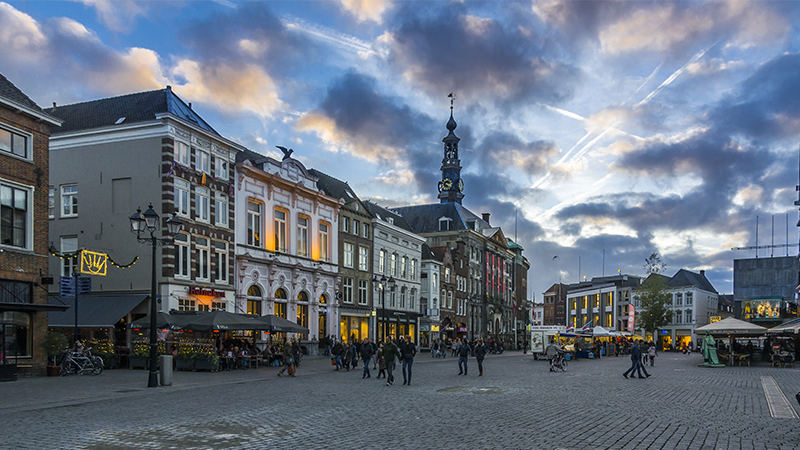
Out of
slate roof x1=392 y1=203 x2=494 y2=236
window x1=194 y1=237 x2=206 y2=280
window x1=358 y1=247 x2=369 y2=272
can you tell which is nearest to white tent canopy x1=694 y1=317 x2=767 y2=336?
window x1=358 y1=247 x2=369 y2=272

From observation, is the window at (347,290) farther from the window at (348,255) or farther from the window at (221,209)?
the window at (221,209)

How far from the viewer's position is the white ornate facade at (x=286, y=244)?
42.0 metres

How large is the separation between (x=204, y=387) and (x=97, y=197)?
18775mm

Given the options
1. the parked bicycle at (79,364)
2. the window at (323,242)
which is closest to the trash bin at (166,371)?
the parked bicycle at (79,364)

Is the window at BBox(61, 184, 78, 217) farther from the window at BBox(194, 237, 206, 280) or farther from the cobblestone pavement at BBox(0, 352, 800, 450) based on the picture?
the cobblestone pavement at BBox(0, 352, 800, 450)

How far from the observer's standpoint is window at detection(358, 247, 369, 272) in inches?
2224

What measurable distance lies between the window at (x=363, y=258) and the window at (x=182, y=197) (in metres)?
21.7

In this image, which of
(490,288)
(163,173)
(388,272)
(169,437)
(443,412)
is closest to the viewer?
(169,437)

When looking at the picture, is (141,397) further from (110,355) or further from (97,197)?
(97,197)

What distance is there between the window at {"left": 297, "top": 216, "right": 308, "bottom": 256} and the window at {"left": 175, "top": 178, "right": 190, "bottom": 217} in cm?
1212

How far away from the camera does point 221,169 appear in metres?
40.0

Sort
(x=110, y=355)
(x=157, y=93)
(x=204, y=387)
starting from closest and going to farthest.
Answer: (x=204, y=387)
(x=110, y=355)
(x=157, y=93)

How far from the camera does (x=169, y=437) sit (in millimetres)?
11703

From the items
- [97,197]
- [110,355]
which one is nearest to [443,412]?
[110,355]
